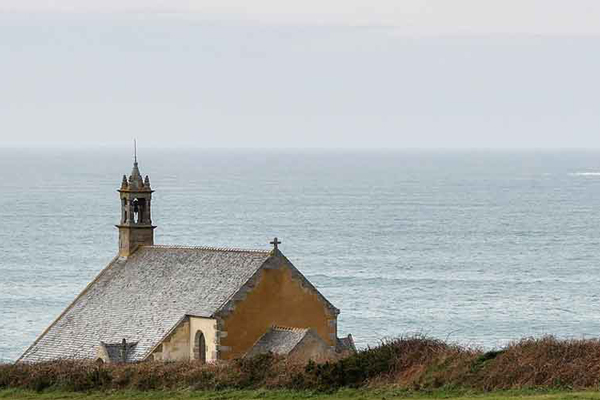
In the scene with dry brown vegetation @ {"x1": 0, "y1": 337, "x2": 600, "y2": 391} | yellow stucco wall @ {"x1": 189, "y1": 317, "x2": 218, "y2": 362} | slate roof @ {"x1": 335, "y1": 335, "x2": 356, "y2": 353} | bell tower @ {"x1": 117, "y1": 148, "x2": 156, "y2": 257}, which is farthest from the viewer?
bell tower @ {"x1": 117, "y1": 148, "x2": 156, "y2": 257}

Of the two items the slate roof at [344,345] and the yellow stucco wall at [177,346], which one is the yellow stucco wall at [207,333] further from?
the slate roof at [344,345]

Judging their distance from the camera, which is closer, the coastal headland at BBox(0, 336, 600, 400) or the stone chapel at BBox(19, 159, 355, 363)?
the coastal headland at BBox(0, 336, 600, 400)

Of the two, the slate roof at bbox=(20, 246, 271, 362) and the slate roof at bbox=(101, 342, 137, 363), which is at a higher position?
the slate roof at bbox=(20, 246, 271, 362)

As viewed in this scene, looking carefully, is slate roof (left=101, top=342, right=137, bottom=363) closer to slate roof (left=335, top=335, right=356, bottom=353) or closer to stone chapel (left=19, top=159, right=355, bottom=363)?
stone chapel (left=19, top=159, right=355, bottom=363)

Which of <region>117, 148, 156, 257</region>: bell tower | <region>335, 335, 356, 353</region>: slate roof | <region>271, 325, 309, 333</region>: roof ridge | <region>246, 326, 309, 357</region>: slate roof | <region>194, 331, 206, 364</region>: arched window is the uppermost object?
<region>117, 148, 156, 257</region>: bell tower

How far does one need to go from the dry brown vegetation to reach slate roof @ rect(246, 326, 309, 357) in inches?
312

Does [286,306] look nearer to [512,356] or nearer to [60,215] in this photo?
[512,356]

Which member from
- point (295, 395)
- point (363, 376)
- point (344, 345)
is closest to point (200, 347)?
point (344, 345)

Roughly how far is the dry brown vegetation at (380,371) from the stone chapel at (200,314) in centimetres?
790

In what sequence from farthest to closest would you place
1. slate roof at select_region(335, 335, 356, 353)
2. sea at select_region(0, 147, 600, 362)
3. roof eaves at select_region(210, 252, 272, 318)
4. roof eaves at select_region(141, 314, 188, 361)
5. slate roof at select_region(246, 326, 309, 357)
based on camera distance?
1. sea at select_region(0, 147, 600, 362)
2. slate roof at select_region(335, 335, 356, 353)
3. roof eaves at select_region(141, 314, 188, 361)
4. roof eaves at select_region(210, 252, 272, 318)
5. slate roof at select_region(246, 326, 309, 357)

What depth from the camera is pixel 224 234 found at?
139 metres

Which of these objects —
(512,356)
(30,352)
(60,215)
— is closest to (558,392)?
(512,356)

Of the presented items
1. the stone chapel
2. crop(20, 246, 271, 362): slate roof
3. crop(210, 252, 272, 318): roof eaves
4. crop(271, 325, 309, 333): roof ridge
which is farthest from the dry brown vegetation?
crop(271, 325, 309, 333): roof ridge

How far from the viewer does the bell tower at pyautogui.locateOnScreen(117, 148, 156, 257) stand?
188 feet
